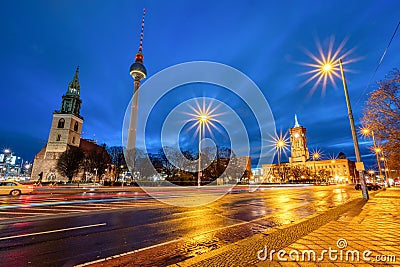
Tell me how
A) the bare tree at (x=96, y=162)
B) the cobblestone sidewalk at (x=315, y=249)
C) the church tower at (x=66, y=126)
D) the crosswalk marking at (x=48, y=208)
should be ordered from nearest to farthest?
the cobblestone sidewalk at (x=315, y=249) → the crosswalk marking at (x=48, y=208) → the bare tree at (x=96, y=162) → the church tower at (x=66, y=126)

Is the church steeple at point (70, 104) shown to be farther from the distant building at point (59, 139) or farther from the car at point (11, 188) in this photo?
the car at point (11, 188)

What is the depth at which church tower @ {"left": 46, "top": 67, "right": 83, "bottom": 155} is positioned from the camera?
7731cm

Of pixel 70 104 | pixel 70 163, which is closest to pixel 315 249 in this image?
pixel 70 163

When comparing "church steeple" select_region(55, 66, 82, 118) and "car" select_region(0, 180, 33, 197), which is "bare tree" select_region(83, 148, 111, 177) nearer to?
"church steeple" select_region(55, 66, 82, 118)

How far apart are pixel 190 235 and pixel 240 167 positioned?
57.5 m

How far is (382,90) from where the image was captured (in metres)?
13.4

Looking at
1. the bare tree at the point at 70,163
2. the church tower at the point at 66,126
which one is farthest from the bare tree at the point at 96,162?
the church tower at the point at 66,126

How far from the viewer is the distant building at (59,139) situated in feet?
243

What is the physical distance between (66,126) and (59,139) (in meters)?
5.43

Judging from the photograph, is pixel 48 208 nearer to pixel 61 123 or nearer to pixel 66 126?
pixel 66 126

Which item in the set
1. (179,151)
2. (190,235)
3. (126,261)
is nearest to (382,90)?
(190,235)

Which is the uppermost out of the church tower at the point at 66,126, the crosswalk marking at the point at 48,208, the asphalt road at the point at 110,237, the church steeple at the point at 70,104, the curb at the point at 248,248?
the church steeple at the point at 70,104

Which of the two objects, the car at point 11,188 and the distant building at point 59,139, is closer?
the car at point 11,188

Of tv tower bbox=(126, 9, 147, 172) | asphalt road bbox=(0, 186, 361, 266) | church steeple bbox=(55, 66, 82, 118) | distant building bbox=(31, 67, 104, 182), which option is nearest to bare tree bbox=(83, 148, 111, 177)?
distant building bbox=(31, 67, 104, 182)
